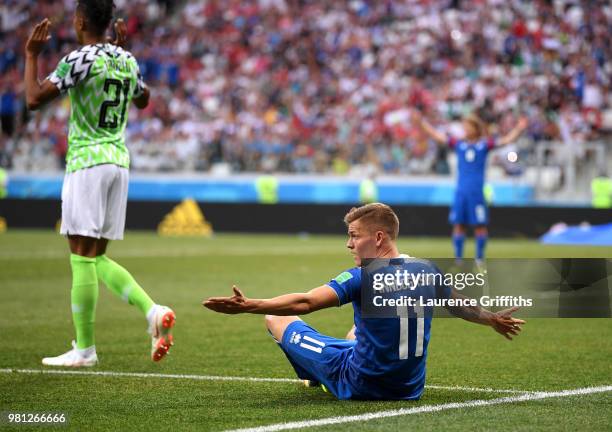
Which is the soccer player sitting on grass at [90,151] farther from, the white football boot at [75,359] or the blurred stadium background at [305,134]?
the blurred stadium background at [305,134]

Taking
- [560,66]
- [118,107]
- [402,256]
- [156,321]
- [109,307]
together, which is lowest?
[109,307]

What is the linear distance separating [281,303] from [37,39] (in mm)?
2908

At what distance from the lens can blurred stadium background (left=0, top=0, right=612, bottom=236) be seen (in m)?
25.3

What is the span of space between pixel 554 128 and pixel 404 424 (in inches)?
849

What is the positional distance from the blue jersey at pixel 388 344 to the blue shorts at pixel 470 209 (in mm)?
10264

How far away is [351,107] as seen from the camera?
28234mm

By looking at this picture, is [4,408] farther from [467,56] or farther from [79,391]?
[467,56]

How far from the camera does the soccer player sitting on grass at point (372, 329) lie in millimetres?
5215

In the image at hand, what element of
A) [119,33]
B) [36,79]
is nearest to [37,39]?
[36,79]

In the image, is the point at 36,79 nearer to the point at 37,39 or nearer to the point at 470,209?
the point at 37,39

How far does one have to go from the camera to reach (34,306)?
11125mm

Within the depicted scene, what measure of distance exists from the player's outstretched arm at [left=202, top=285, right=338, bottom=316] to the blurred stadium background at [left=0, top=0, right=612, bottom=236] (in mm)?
19580

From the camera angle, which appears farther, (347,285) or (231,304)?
(347,285)

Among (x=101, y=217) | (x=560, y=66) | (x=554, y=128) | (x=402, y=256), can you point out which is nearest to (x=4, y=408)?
(x=101, y=217)
